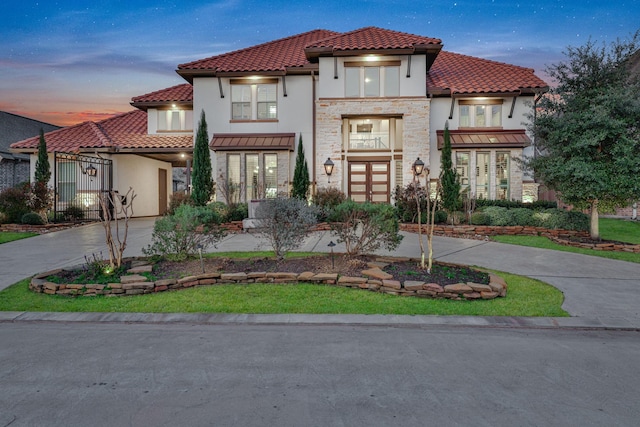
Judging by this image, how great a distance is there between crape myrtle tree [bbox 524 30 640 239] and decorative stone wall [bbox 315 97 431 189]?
6258 millimetres

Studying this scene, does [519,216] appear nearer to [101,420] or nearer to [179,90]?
[101,420]

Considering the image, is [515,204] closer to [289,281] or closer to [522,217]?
[522,217]

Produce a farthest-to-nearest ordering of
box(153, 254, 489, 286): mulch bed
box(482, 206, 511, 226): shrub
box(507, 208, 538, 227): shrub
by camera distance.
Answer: box(482, 206, 511, 226): shrub, box(507, 208, 538, 227): shrub, box(153, 254, 489, 286): mulch bed

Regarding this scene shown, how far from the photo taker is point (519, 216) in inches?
583

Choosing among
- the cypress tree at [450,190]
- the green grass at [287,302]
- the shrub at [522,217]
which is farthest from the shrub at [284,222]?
the shrub at [522,217]

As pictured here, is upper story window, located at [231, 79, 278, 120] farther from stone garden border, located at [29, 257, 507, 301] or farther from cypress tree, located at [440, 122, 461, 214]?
stone garden border, located at [29, 257, 507, 301]

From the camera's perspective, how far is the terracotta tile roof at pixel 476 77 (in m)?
19.5


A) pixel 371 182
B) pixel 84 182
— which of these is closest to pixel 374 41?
pixel 371 182

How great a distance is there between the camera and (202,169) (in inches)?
728

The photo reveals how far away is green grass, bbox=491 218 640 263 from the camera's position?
35.2 feet

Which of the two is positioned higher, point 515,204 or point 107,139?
point 107,139

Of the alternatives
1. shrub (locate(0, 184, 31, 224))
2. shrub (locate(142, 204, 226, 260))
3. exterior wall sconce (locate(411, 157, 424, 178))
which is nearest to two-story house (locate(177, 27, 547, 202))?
exterior wall sconce (locate(411, 157, 424, 178))

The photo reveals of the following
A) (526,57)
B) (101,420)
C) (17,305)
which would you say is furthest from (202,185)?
(526,57)

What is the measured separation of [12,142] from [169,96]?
19586mm
